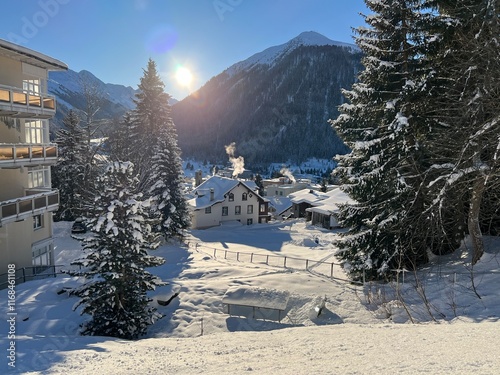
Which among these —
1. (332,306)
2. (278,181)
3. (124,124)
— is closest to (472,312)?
(332,306)

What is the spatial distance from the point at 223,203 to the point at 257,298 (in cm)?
3687

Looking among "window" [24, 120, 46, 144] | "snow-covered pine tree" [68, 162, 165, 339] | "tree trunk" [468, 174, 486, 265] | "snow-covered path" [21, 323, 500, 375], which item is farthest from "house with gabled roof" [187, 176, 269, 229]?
"snow-covered path" [21, 323, 500, 375]

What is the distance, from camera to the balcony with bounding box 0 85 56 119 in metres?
15.9

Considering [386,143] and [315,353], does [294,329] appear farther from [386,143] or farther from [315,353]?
[386,143]

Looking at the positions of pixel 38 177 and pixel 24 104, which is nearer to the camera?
pixel 24 104

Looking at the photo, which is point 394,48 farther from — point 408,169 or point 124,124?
point 124,124

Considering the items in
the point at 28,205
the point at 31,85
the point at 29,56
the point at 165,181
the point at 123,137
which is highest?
the point at 29,56

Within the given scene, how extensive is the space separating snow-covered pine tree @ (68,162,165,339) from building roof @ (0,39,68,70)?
9.77 meters

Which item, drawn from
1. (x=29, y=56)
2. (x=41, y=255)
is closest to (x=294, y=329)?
(x=41, y=255)

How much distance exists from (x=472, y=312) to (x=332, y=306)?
5.10 m

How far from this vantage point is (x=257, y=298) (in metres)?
13.4

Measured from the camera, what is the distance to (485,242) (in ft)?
43.2

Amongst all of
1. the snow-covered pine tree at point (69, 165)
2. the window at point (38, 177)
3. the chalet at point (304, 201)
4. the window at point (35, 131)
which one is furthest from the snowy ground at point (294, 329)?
the chalet at point (304, 201)

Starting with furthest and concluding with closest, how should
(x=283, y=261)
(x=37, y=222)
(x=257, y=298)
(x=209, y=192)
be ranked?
(x=209, y=192), (x=283, y=261), (x=37, y=222), (x=257, y=298)
